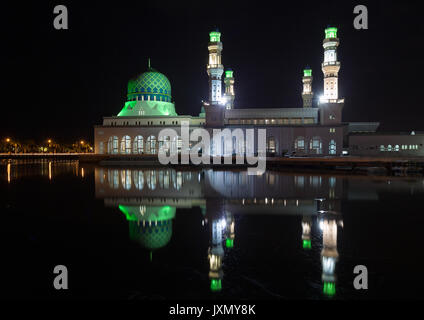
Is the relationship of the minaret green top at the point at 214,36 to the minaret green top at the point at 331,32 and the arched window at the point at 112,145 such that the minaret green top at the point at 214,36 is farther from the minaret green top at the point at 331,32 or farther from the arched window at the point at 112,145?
the arched window at the point at 112,145

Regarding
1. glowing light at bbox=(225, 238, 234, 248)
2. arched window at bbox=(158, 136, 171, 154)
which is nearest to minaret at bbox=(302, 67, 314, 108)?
arched window at bbox=(158, 136, 171, 154)

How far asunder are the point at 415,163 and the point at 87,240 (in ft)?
87.5

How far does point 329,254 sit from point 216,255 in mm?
2214

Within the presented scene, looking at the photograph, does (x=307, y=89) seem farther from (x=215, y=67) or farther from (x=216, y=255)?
(x=216, y=255)

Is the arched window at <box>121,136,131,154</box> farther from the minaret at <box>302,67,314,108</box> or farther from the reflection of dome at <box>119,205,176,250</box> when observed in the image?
the reflection of dome at <box>119,205,176,250</box>

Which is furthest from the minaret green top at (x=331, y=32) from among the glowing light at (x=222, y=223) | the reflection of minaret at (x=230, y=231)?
the glowing light at (x=222, y=223)

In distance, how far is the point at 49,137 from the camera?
208 ft

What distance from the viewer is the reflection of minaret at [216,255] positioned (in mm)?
5127

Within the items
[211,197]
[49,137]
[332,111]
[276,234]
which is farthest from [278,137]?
[49,137]

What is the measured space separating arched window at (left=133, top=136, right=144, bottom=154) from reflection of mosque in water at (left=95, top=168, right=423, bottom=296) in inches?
1085

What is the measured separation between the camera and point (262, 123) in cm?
4272

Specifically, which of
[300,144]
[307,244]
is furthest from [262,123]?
[307,244]

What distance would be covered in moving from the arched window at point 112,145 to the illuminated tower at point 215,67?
14408 mm

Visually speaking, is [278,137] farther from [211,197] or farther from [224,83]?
[211,197]
